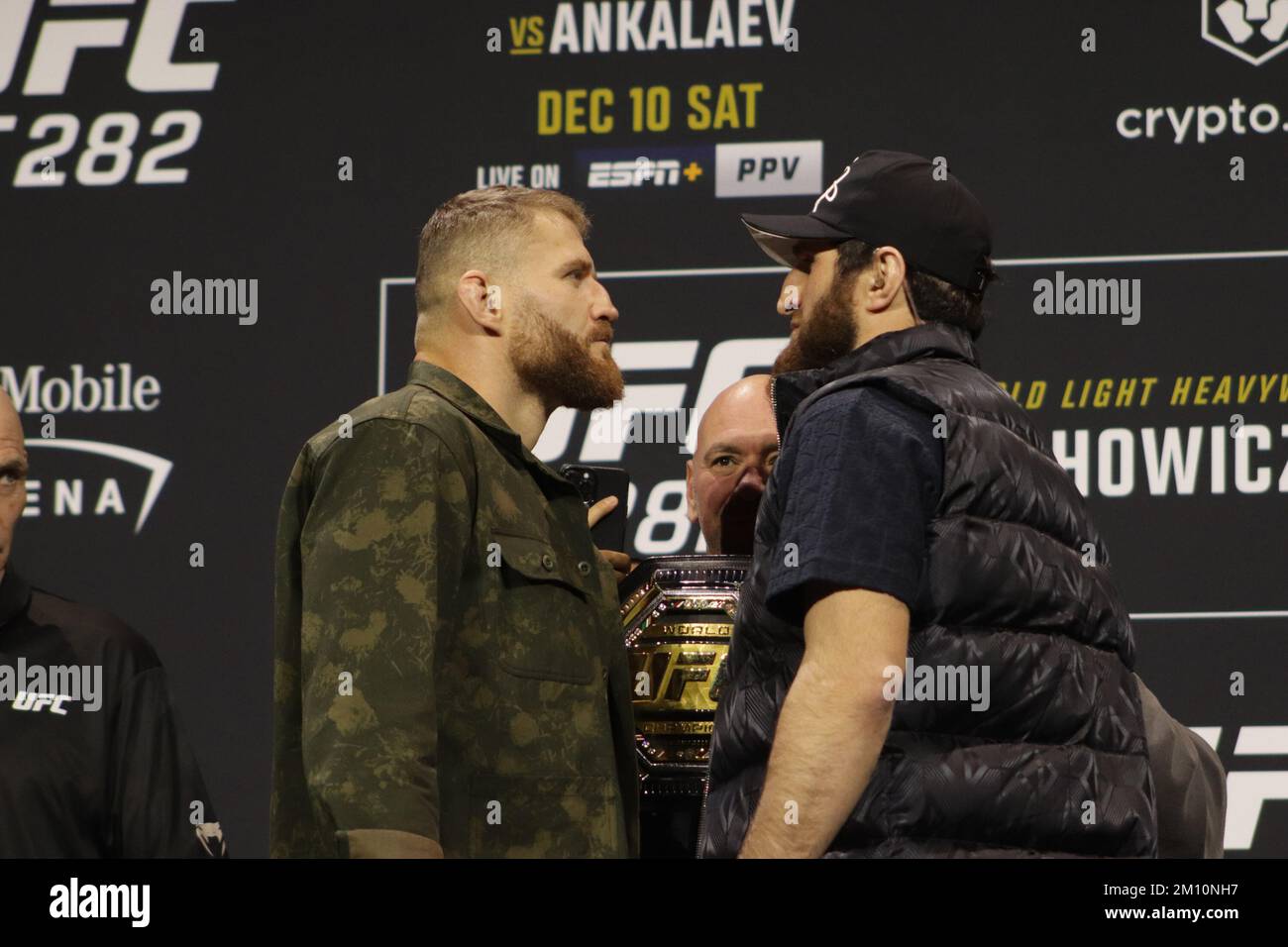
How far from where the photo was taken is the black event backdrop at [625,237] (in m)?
3.53

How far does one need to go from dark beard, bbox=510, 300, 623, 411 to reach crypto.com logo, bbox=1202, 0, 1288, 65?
209 centimetres

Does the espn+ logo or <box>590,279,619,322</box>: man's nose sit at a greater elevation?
the espn+ logo

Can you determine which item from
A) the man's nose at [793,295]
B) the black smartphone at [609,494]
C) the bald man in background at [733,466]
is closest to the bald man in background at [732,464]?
the bald man in background at [733,466]

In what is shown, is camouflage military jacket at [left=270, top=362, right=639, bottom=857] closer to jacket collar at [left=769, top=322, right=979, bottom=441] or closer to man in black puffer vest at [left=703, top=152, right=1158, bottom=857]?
man in black puffer vest at [left=703, top=152, right=1158, bottom=857]

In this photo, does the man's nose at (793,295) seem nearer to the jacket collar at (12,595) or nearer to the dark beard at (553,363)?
the dark beard at (553,363)

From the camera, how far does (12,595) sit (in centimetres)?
256

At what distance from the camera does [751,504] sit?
290cm

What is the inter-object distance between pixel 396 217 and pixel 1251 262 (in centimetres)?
198

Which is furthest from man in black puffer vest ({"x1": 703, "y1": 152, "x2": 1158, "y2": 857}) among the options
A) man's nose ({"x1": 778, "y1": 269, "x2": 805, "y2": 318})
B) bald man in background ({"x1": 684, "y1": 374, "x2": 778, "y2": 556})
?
bald man in background ({"x1": 684, "y1": 374, "x2": 778, "y2": 556})

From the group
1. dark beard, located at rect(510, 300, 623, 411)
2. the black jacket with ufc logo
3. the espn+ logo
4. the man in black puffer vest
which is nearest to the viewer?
the man in black puffer vest

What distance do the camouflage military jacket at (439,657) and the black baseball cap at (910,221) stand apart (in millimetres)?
→ 512

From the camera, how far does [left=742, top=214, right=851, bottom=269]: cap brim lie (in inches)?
84.5

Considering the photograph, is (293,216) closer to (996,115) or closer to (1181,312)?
(996,115)

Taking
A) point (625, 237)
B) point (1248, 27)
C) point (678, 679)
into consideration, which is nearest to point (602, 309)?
point (678, 679)
